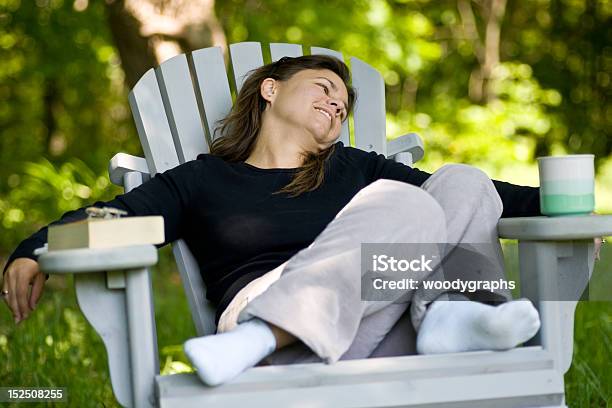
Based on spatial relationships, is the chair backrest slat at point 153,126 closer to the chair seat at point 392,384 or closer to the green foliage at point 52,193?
the chair seat at point 392,384

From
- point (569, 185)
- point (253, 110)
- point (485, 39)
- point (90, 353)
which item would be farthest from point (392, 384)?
point (485, 39)

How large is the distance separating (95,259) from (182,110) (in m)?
1.13

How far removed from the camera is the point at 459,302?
70.8 inches

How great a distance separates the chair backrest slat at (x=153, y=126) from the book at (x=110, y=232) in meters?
0.82

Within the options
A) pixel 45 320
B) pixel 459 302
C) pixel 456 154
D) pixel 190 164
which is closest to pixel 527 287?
pixel 459 302

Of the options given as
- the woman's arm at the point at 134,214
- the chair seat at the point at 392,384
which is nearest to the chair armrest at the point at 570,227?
the chair seat at the point at 392,384

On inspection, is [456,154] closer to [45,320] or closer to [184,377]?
[45,320]

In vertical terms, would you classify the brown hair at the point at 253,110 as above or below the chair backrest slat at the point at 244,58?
below

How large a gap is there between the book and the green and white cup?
816 millimetres

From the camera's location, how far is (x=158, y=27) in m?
3.91

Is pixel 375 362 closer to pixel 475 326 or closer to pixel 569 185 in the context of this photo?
pixel 475 326

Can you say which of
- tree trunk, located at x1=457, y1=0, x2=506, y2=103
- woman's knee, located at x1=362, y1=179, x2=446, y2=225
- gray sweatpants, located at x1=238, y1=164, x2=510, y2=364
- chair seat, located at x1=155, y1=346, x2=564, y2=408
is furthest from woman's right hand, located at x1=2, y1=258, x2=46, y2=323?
tree trunk, located at x1=457, y1=0, x2=506, y2=103

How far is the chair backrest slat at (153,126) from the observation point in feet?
8.29

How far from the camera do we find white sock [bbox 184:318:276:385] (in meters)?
1.57
